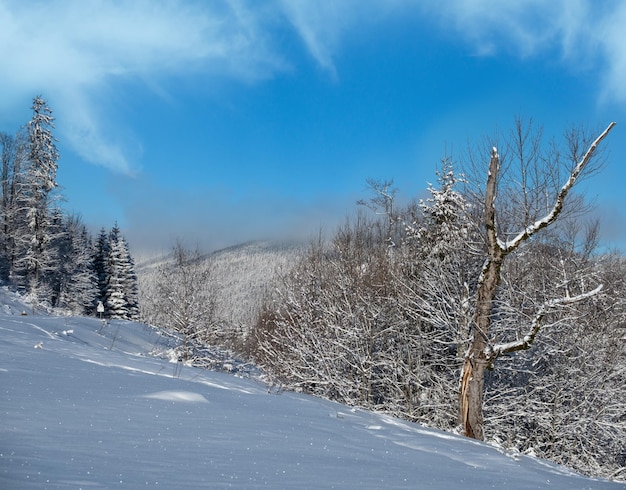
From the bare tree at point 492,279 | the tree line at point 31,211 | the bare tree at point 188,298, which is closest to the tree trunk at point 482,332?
the bare tree at point 492,279

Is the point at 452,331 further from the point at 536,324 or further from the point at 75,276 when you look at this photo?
the point at 75,276

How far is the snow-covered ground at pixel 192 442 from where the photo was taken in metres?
2.46

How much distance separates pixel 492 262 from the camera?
→ 9.05m

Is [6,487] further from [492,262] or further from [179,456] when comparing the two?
[492,262]

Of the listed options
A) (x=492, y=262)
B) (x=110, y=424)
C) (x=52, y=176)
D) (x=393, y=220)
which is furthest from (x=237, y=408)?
(x=52, y=176)

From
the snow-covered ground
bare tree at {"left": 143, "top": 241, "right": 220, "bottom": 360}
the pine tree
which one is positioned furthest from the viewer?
the pine tree

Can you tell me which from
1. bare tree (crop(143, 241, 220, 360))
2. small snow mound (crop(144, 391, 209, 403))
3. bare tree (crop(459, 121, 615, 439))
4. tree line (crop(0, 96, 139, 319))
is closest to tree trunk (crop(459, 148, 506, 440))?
bare tree (crop(459, 121, 615, 439))

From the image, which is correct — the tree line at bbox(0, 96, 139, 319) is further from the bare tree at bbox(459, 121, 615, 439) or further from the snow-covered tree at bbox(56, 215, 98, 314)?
the bare tree at bbox(459, 121, 615, 439)

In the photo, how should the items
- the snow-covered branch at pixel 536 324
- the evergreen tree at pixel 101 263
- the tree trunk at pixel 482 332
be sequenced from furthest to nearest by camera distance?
the evergreen tree at pixel 101 263, the tree trunk at pixel 482 332, the snow-covered branch at pixel 536 324

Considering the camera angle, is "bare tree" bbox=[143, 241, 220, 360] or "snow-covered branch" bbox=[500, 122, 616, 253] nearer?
"snow-covered branch" bbox=[500, 122, 616, 253]

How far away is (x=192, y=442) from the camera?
10.5ft

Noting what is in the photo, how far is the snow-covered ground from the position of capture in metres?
2.46

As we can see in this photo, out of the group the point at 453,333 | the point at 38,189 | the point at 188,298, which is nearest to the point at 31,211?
the point at 38,189

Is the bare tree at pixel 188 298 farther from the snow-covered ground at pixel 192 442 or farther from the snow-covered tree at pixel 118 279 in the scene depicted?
the snow-covered tree at pixel 118 279
